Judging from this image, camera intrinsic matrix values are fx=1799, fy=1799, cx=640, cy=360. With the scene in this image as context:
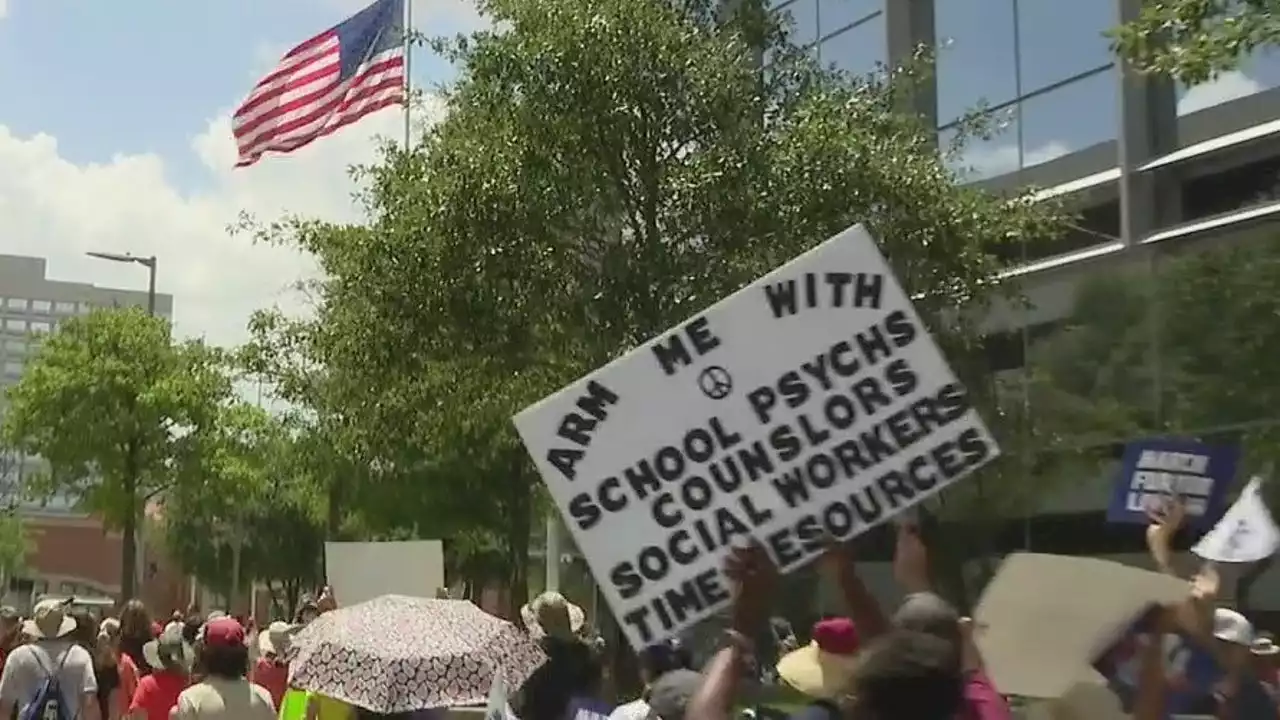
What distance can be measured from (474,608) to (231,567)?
186 ft

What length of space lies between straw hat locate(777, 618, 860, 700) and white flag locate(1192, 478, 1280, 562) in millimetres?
1247

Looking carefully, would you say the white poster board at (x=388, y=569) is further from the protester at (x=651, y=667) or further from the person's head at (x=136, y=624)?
the protester at (x=651, y=667)

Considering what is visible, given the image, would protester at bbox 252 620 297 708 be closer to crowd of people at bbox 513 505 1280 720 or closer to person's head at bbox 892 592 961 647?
crowd of people at bbox 513 505 1280 720

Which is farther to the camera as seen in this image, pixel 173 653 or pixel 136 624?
pixel 136 624

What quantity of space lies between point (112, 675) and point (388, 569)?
2738 mm

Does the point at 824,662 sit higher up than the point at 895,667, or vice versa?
the point at 895,667

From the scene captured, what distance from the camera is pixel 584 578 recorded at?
31.2 metres

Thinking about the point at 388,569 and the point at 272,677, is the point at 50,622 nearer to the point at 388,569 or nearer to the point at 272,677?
the point at 272,677

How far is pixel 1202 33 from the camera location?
1022cm

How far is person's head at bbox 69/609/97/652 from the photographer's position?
10984 millimetres

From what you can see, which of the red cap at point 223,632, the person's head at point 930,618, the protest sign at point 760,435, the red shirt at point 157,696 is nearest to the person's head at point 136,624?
the red shirt at point 157,696

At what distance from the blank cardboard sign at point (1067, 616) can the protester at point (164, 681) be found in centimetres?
535

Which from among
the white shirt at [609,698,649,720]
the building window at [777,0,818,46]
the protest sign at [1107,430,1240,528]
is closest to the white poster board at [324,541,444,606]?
the protest sign at [1107,430,1240,528]

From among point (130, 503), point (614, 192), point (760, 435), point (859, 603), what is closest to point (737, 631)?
point (859, 603)
